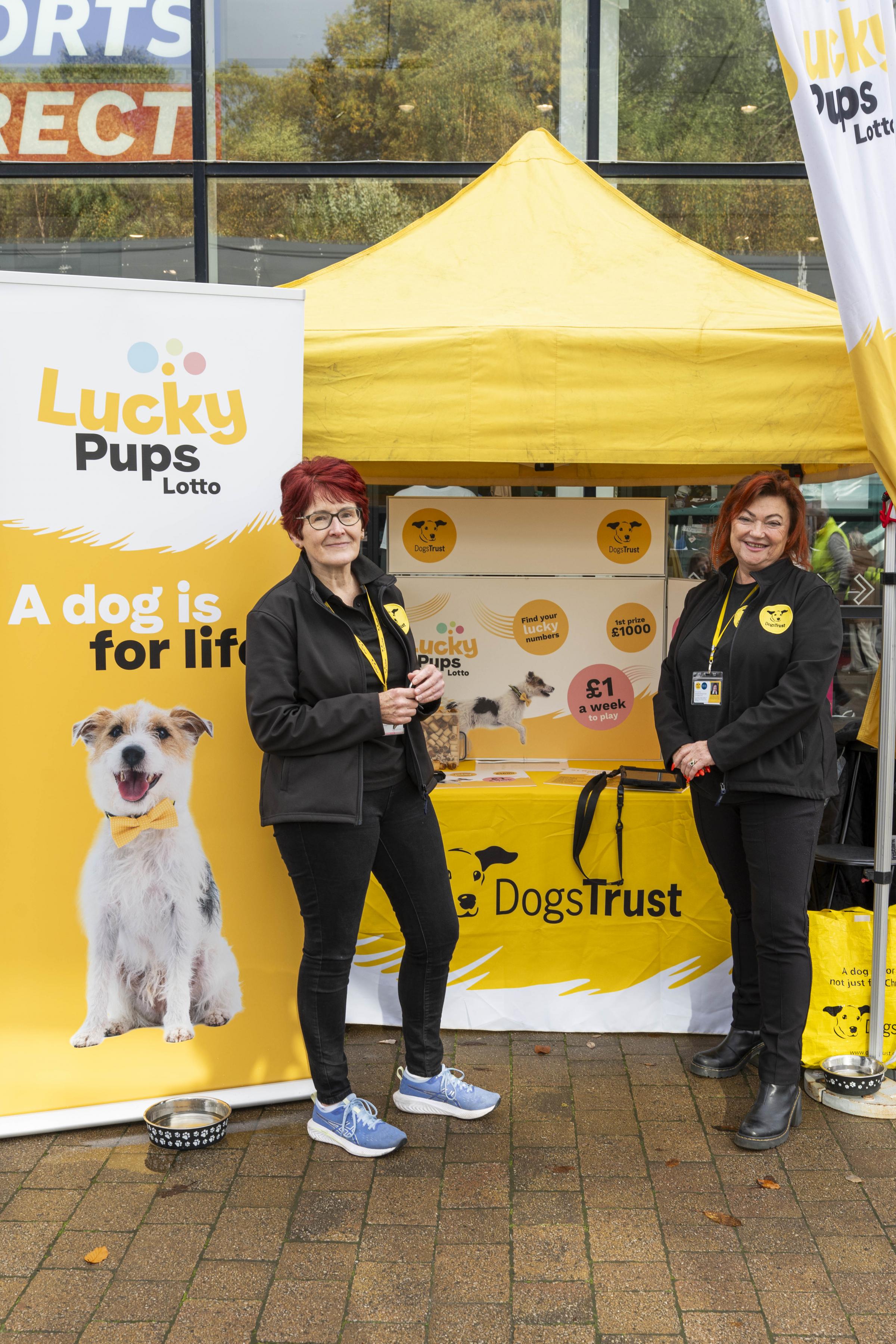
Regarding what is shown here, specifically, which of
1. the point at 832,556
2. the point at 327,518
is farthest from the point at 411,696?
the point at 832,556

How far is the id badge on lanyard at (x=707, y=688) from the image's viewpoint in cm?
304

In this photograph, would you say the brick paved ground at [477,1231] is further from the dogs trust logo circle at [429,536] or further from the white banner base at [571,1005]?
the dogs trust logo circle at [429,536]

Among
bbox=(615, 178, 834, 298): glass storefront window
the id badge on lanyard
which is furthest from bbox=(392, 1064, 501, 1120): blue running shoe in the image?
bbox=(615, 178, 834, 298): glass storefront window

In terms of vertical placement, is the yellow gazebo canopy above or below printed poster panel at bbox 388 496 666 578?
above

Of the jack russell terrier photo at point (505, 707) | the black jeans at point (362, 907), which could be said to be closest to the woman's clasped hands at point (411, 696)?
the black jeans at point (362, 907)

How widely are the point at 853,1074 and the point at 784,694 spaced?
1229 millimetres

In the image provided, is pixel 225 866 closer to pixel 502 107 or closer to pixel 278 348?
pixel 278 348

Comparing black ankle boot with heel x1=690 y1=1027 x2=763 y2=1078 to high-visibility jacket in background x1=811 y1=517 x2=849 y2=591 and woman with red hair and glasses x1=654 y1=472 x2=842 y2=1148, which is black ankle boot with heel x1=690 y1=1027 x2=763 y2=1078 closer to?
woman with red hair and glasses x1=654 y1=472 x2=842 y2=1148

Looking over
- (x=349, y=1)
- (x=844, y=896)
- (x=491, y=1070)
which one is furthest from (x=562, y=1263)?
(x=349, y=1)

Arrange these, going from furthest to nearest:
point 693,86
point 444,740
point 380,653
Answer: point 693,86, point 444,740, point 380,653

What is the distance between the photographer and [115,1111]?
308 cm

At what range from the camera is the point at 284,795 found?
272 cm

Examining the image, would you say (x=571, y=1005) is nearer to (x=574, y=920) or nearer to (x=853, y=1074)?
(x=574, y=920)

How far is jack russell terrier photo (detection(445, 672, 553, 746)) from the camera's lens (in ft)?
13.7
